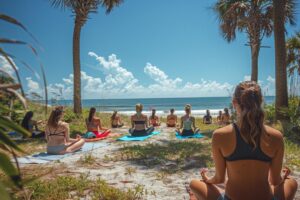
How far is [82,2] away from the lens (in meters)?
13.4

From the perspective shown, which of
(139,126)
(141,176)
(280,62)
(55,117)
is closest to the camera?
(141,176)

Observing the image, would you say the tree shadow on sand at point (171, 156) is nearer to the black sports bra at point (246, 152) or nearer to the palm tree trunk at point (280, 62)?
the black sports bra at point (246, 152)

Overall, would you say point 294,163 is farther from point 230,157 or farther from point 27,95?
point 27,95

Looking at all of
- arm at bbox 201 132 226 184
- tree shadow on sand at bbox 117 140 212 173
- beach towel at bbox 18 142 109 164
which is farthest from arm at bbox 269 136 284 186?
beach towel at bbox 18 142 109 164

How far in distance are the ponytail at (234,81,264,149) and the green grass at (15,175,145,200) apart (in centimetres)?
180

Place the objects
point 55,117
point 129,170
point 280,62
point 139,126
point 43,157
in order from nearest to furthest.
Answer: point 129,170
point 43,157
point 55,117
point 280,62
point 139,126

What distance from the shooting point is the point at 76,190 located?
404 centimetres

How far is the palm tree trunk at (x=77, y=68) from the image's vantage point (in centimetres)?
1327

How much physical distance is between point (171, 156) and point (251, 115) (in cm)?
398

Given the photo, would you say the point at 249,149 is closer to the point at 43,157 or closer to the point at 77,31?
the point at 43,157

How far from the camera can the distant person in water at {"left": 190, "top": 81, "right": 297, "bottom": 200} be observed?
8.27 ft

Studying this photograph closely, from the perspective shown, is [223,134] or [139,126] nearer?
[223,134]

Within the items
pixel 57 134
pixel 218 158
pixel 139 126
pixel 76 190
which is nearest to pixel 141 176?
pixel 76 190

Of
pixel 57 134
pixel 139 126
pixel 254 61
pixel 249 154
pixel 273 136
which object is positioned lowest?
pixel 139 126
